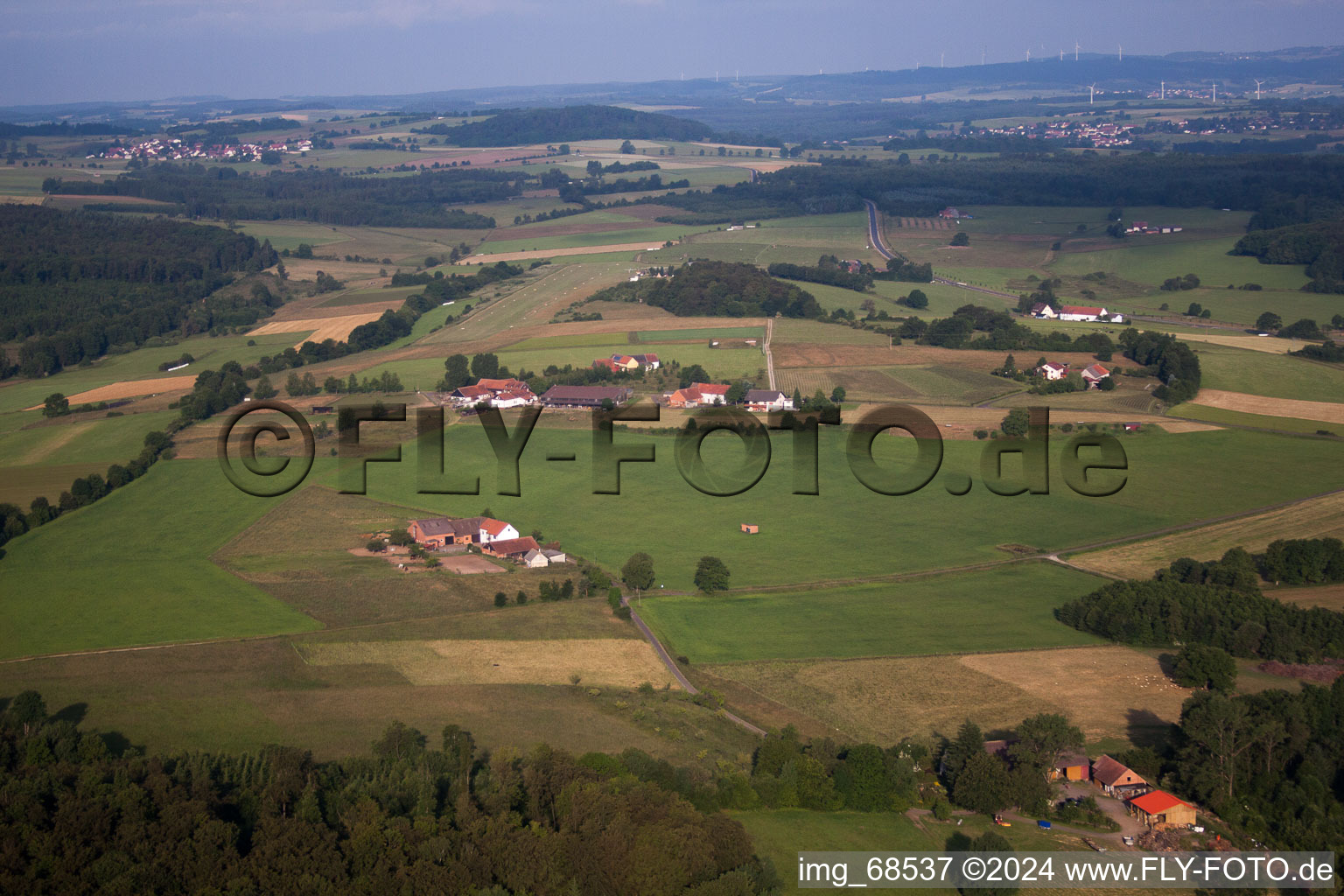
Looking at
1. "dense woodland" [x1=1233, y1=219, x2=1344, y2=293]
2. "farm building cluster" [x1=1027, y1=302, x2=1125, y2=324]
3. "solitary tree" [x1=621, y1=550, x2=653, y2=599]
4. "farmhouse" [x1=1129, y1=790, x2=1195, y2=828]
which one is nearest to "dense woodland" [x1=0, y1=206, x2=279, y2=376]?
"solitary tree" [x1=621, y1=550, x2=653, y2=599]

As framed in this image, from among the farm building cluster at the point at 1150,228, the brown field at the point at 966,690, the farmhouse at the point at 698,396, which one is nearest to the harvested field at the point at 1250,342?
the farmhouse at the point at 698,396

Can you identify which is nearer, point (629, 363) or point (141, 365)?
point (629, 363)

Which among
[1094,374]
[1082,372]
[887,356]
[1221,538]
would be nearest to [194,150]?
[887,356]

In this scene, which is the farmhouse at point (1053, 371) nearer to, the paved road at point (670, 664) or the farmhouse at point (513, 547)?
the farmhouse at point (513, 547)

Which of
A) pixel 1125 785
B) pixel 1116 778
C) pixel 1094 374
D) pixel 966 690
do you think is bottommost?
pixel 1125 785

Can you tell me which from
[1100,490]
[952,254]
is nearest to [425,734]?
[1100,490]

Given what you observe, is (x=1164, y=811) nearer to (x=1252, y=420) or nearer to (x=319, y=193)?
(x=1252, y=420)

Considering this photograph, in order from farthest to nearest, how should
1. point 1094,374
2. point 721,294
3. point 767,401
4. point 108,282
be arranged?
point 108,282, point 721,294, point 1094,374, point 767,401

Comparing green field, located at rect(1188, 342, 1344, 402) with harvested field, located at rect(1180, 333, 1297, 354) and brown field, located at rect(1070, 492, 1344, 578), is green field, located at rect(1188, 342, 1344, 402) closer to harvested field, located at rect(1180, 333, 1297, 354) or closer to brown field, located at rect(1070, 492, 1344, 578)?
harvested field, located at rect(1180, 333, 1297, 354)
